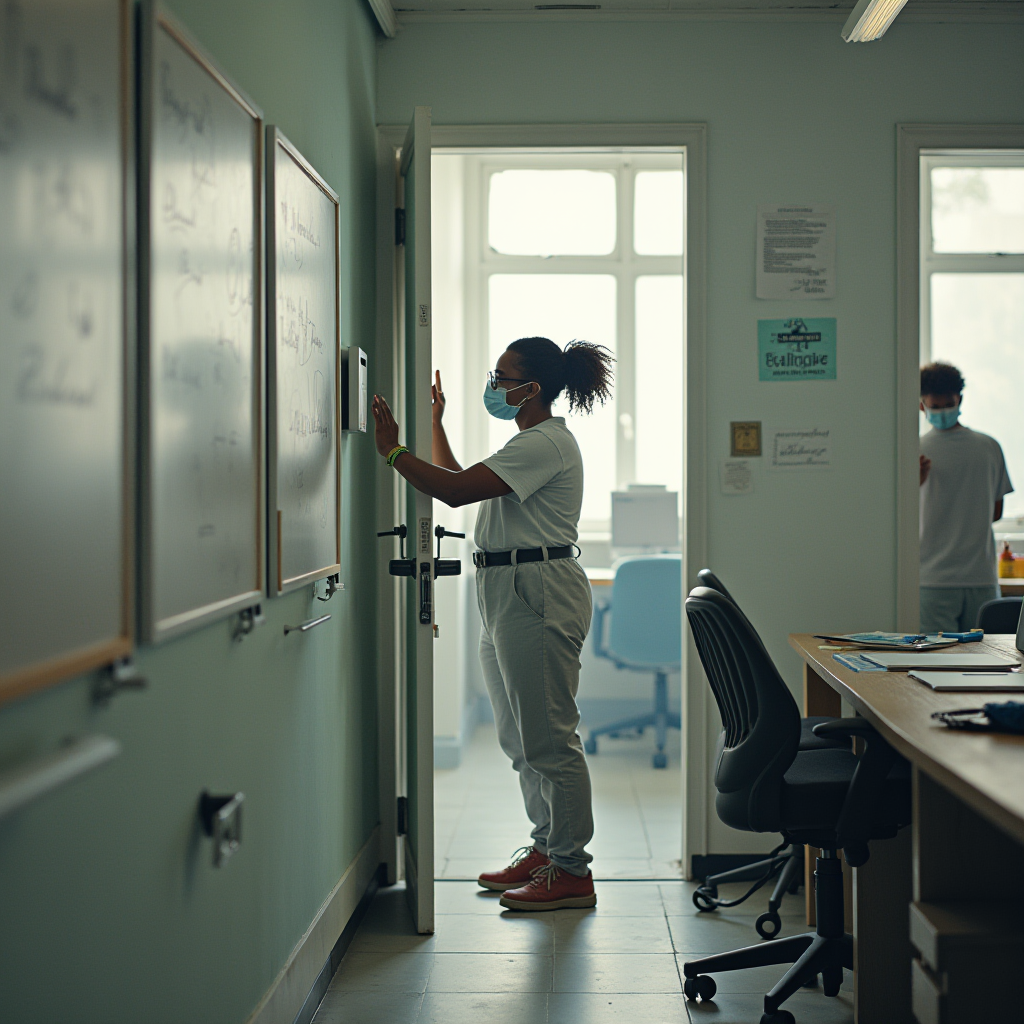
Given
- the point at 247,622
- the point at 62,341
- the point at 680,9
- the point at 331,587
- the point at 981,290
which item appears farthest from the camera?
the point at 981,290

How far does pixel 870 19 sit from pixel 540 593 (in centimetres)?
176

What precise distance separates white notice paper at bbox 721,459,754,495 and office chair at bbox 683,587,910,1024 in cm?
83

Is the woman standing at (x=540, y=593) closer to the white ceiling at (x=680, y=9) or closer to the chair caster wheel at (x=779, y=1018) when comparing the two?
Answer: the chair caster wheel at (x=779, y=1018)

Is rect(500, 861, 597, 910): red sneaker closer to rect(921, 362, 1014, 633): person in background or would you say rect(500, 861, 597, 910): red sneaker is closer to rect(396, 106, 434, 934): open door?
rect(396, 106, 434, 934): open door

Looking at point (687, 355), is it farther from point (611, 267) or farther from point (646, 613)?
point (611, 267)

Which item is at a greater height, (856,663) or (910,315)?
(910,315)

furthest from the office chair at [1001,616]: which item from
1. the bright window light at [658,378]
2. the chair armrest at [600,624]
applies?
the bright window light at [658,378]

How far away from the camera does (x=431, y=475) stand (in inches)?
Result: 91.7

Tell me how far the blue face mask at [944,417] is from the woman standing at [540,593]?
150cm

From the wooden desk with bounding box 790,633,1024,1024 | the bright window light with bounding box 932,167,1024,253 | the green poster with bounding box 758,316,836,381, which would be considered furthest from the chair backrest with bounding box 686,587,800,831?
the bright window light with bounding box 932,167,1024,253

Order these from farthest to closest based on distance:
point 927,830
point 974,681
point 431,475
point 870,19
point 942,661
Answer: point 870,19
point 431,475
point 942,661
point 974,681
point 927,830

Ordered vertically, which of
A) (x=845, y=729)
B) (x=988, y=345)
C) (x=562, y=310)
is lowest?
(x=845, y=729)

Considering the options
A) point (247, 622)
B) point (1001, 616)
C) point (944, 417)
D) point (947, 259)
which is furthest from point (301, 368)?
point (947, 259)

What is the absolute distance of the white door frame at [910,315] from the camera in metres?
2.84
